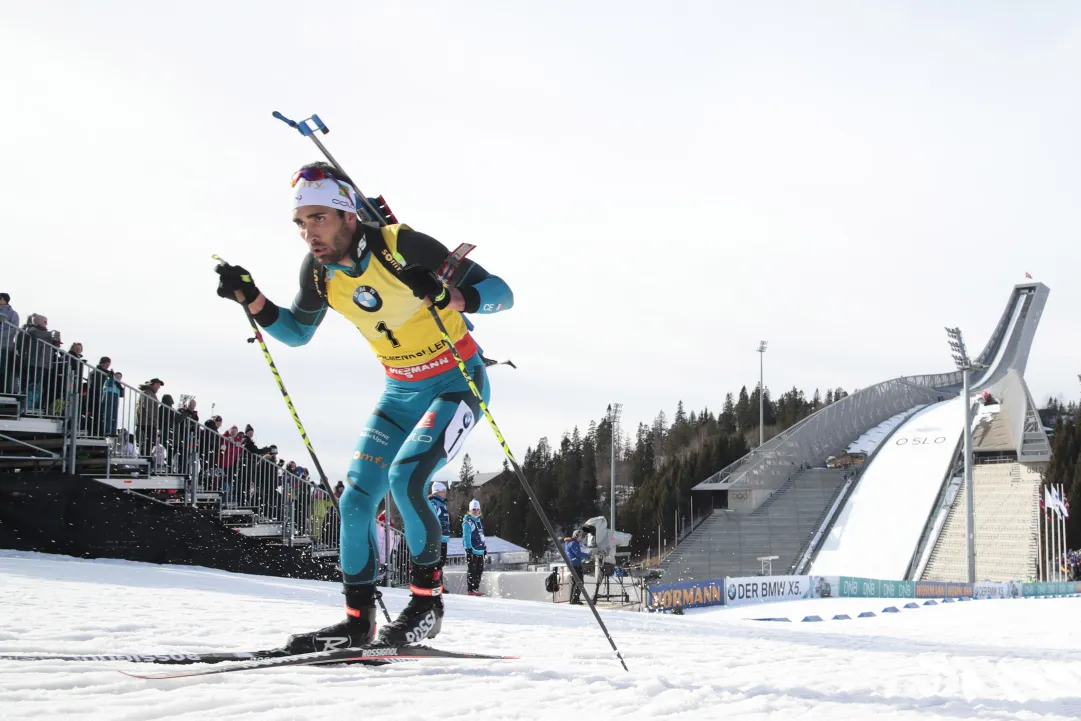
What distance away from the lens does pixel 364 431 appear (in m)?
4.56

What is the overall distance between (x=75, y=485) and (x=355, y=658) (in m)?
8.33

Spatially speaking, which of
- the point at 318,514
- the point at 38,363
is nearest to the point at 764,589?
the point at 318,514

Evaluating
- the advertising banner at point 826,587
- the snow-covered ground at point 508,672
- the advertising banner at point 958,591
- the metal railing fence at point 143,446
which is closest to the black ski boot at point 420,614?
the snow-covered ground at point 508,672

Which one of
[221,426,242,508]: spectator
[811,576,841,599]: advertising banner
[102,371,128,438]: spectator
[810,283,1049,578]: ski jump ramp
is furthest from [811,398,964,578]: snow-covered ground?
[102,371,128,438]: spectator

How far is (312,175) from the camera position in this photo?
14.0 feet

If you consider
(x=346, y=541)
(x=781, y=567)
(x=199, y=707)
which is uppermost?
(x=346, y=541)

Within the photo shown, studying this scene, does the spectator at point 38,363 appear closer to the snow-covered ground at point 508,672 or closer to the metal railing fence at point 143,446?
the metal railing fence at point 143,446

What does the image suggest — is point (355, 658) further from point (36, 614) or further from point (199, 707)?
point (36, 614)

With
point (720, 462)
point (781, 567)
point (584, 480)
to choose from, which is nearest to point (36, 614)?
point (781, 567)

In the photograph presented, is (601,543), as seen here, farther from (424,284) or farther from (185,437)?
(424,284)

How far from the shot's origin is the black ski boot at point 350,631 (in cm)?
391

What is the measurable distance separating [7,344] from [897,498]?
1320 inches

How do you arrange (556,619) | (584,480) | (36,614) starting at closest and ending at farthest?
(36,614) < (556,619) < (584,480)

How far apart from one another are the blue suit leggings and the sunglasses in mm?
1066
